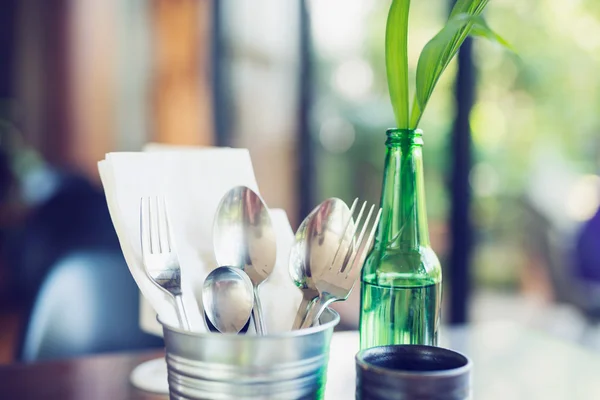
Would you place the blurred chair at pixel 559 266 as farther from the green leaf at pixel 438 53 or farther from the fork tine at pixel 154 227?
the fork tine at pixel 154 227

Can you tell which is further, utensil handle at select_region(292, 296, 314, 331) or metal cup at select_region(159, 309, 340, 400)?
utensil handle at select_region(292, 296, 314, 331)

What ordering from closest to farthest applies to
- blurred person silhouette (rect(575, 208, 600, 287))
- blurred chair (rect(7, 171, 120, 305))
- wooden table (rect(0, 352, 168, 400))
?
1. wooden table (rect(0, 352, 168, 400))
2. blurred chair (rect(7, 171, 120, 305))
3. blurred person silhouette (rect(575, 208, 600, 287))

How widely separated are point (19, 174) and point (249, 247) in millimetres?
3732

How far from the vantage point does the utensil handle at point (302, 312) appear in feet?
1.67

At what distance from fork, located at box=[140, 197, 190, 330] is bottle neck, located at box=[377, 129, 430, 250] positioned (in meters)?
0.18

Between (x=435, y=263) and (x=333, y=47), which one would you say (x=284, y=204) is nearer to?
(x=333, y=47)

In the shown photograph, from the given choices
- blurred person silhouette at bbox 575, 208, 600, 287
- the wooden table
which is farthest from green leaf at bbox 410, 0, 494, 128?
blurred person silhouette at bbox 575, 208, 600, 287

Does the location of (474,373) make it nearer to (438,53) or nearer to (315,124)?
(438,53)

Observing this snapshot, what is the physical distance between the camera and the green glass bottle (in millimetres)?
552

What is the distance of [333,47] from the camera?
280cm

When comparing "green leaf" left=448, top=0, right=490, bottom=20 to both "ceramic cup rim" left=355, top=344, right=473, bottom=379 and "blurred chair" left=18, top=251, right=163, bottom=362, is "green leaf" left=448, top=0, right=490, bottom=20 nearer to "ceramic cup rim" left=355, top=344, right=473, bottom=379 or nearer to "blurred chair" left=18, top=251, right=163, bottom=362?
"ceramic cup rim" left=355, top=344, right=473, bottom=379

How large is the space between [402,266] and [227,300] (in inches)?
6.5

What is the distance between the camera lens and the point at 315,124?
117 inches

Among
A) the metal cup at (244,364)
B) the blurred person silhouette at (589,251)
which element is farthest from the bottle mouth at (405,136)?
the blurred person silhouette at (589,251)
